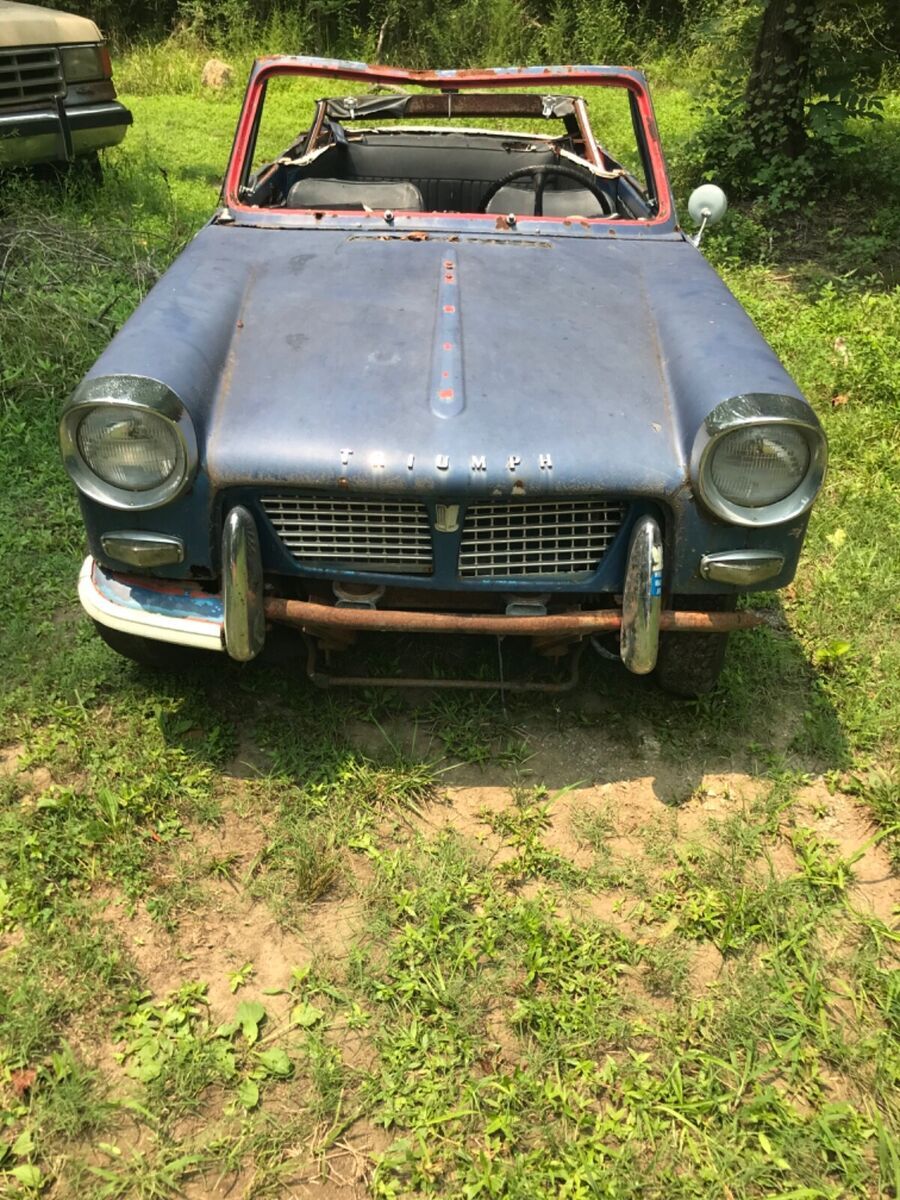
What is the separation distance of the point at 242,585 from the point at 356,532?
30 centimetres

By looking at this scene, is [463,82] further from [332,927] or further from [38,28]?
[38,28]

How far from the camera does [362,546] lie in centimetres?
241

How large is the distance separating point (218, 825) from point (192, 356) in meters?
1.16

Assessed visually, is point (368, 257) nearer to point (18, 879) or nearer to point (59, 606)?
point (59, 606)

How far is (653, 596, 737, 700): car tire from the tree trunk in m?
5.49

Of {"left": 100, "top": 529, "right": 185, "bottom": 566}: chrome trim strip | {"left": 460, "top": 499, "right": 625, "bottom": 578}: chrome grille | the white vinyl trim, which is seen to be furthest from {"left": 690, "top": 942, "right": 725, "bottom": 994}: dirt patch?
{"left": 100, "top": 529, "right": 185, "bottom": 566}: chrome trim strip

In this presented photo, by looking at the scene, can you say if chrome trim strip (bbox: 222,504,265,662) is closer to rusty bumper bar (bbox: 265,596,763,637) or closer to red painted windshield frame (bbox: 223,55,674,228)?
rusty bumper bar (bbox: 265,596,763,637)

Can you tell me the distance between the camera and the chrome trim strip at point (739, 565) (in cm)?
237

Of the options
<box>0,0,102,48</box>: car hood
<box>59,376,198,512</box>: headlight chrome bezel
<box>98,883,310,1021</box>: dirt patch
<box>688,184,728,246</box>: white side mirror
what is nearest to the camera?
<box>98,883,310,1021</box>: dirt patch

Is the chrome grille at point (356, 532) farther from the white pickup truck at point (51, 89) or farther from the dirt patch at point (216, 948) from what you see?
the white pickup truck at point (51, 89)

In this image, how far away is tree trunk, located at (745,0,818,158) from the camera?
6492mm

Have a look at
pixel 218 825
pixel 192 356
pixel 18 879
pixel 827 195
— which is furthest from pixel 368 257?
pixel 827 195

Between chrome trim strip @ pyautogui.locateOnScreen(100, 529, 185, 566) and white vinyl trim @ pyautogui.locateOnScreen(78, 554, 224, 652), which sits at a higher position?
chrome trim strip @ pyautogui.locateOnScreen(100, 529, 185, 566)

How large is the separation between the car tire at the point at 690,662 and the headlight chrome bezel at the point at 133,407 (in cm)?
134
